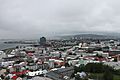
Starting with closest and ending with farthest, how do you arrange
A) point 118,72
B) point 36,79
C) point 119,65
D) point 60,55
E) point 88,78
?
point 36,79 < point 88,78 < point 118,72 < point 119,65 < point 60,55

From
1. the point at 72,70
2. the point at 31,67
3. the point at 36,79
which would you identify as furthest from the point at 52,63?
the point at 36,79

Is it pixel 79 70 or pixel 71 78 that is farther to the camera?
pixel 79 70

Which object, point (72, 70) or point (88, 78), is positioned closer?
point (88, 78)

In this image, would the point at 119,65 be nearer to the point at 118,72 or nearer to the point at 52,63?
the point at 118,72

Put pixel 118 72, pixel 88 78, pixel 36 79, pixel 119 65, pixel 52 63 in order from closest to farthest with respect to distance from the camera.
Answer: pixel 36 79 → pixel 88 78 → pixel 118 72 → pixel 119 65 → pixel 52 63

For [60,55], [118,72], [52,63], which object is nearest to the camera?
[118,72]

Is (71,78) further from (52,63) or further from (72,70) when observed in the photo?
(52,63)

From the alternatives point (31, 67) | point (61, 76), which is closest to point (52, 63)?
point (31, 67)

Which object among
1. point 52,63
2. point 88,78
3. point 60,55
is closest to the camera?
point 88,78
